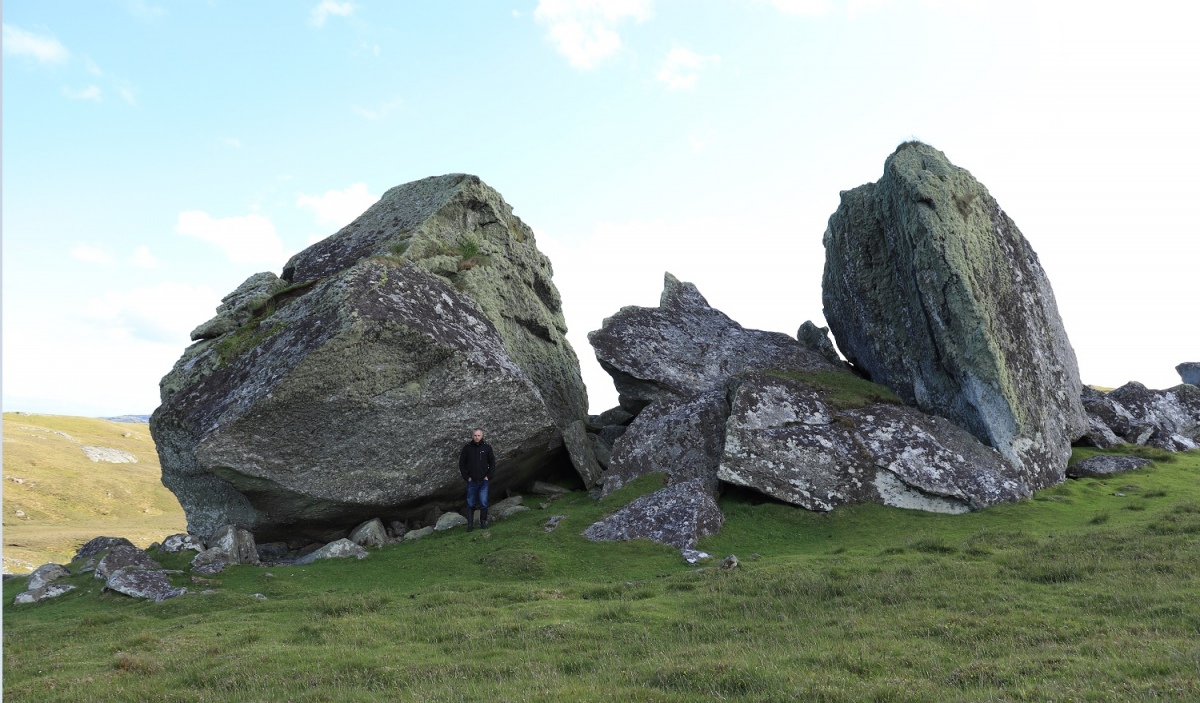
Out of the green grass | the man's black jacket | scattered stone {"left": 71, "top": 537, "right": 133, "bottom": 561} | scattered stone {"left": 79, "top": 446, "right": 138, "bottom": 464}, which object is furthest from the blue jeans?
scattered stone {"left": 79, "top": 446, "right": 138, "bottom": 464}

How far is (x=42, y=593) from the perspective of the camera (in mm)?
→ 21484

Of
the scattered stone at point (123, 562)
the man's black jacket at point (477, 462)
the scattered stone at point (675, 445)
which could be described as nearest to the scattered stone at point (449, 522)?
the man's black jacket at point (477, 462)

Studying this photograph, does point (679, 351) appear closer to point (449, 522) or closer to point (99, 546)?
point (449, 522)

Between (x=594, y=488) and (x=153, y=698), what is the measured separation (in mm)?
17303

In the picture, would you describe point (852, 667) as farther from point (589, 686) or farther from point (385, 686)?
point (385, 686)

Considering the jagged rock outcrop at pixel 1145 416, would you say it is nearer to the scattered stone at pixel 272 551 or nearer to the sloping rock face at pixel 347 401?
the sloping rock face at pixel 347 401

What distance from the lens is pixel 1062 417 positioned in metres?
29.3

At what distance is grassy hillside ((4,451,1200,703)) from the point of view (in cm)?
1042

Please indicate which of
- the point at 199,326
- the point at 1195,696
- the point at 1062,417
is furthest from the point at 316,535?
the point at 1062,417

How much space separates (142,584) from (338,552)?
490 centimetres

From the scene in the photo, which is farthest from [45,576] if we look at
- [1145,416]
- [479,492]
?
[1145,416]

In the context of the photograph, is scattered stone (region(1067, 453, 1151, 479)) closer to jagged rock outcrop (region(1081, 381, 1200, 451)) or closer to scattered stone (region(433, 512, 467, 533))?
jagged rock outcrop (region(1081, 381, 1200, 451))

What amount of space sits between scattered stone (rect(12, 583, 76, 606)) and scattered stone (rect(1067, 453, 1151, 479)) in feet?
103

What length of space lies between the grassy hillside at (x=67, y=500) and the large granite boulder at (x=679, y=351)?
85.5 feet
